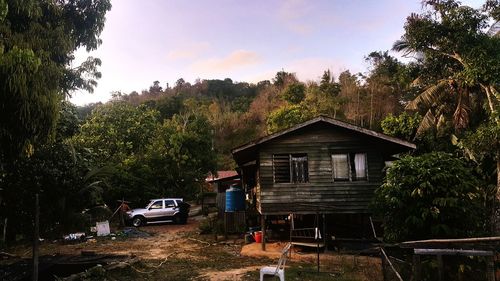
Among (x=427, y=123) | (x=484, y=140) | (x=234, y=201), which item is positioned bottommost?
(x=234, y=201)

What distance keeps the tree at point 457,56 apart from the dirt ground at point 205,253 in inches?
271

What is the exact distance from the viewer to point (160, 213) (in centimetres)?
2559

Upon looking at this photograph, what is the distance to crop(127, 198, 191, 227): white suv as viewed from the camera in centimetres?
2533

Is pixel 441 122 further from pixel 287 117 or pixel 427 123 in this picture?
pixel 287 117

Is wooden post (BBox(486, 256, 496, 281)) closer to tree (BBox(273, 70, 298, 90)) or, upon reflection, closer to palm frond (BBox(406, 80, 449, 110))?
palm frond (BBox(406, 80, 449, 110))

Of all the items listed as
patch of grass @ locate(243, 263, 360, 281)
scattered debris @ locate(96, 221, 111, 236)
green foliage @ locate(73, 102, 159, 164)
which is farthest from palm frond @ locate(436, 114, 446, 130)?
green foliage @ locate(73, 102, 159, 164)

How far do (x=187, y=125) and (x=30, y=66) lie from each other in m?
30.0

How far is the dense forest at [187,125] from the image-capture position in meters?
9.30

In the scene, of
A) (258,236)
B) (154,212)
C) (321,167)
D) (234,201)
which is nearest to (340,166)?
(321,167)

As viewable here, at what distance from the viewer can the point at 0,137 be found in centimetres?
832

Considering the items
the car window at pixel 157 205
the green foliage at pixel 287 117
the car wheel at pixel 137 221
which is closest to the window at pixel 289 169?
the car window at pixel 157 205

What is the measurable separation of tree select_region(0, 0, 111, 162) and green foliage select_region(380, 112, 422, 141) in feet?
59.8

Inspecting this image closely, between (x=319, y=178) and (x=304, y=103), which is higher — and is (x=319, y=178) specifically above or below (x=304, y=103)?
below

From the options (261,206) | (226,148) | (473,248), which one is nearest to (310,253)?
(261,206)
